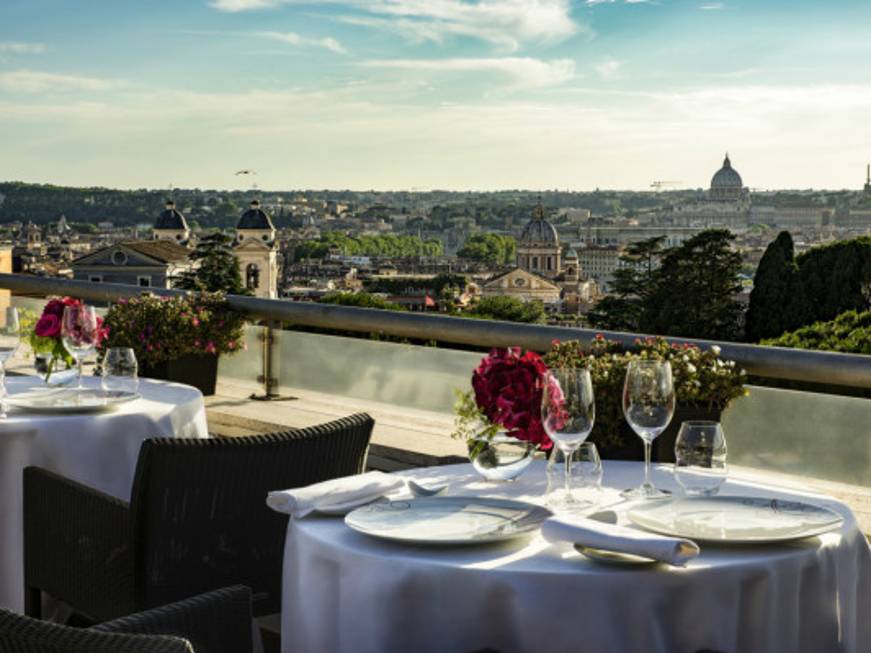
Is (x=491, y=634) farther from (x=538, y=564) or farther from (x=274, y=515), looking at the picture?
(x=274, y=515)

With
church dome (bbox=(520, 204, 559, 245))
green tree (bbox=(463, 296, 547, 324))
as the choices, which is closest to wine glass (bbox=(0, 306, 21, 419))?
green tree (bbox=(463, 296, 547, 324))

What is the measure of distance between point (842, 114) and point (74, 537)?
7232 cm

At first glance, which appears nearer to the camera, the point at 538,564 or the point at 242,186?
the point at 538,564

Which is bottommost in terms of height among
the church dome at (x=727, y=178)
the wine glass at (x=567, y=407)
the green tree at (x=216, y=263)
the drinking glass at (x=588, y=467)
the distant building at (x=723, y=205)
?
the green tree at (x=216, y=263)

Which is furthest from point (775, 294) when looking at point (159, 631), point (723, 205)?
point (723, 205)

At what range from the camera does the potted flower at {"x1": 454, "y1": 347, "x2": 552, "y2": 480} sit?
2381 mm

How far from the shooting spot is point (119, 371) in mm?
3340

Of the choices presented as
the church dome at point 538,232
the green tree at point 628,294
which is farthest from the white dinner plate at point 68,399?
the church dome at point 538,232

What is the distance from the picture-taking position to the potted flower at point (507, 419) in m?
2.38

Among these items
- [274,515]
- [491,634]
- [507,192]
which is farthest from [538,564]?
[507,192]

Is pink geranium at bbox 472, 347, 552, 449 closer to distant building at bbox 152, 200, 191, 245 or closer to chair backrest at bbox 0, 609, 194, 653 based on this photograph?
chair backrest at bbox 0, 609, 194, 653

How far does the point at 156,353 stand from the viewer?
5598mm

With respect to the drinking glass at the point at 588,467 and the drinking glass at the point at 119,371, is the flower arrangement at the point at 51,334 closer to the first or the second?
the drinking glass at the point at 119,371

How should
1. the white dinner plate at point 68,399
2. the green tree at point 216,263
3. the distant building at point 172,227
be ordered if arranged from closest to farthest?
the white dinner plate at point 68,399
the green tree at point 216,263
the distant building at point 172,227
